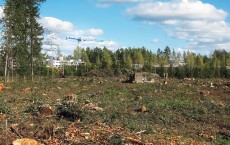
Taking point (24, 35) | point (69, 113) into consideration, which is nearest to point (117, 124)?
point (69, 113)

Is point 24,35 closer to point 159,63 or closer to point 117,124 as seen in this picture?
point 117,124

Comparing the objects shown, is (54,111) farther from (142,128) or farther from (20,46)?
(20,46)

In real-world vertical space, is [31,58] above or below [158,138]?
above

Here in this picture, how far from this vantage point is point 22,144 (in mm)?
10422

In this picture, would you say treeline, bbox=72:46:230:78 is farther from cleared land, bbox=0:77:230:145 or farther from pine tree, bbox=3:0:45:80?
cleared land, bbox=0:77:230:145

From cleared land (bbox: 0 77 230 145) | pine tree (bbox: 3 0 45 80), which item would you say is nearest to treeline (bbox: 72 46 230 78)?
pine tree (bbox: 3 0 45 80)

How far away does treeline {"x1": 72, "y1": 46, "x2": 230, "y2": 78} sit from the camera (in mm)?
65500

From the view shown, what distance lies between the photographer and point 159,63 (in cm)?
9694

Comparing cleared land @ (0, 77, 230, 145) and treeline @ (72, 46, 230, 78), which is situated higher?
treeline @ (72, 46, 230, 78)

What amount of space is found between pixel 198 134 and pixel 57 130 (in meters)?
4.87

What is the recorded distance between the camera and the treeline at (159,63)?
65.5 m

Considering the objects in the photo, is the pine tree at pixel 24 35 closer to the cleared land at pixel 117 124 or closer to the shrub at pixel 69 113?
the cleared land at pixel 117 124

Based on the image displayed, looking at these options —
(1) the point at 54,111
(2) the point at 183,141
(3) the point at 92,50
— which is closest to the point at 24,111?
(1) the point at 54,111

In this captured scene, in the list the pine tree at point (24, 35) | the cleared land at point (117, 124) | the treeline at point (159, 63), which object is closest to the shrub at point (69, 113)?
the cleared land at point (117, 124)
